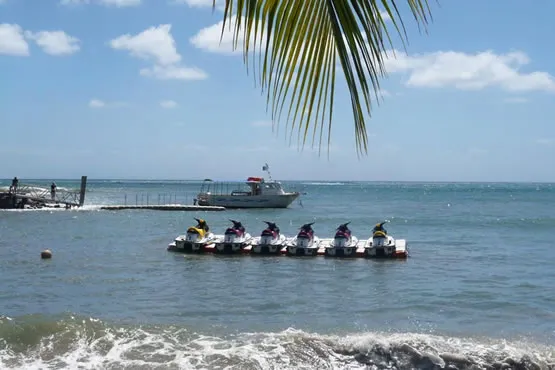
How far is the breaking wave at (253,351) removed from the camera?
43.1 ft

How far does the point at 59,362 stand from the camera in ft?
43.5

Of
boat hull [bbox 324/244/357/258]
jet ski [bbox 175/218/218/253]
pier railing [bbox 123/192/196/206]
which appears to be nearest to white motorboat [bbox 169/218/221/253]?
jet ski [bbox 175/218/218/253]

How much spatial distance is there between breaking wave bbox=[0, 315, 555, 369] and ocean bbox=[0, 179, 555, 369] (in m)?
0.03

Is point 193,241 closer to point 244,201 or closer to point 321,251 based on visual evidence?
point 321,251

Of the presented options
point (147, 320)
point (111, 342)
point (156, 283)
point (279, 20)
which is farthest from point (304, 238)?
point (279, 20)

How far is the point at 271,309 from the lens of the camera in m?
18.0

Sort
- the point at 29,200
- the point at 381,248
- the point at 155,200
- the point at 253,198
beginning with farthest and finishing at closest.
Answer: the point at 155,200 → the point at 253,198 → the point at 29,200 → the point at 381,248

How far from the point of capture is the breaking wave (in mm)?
13125

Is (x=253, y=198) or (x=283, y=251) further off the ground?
(x=253, y=198)

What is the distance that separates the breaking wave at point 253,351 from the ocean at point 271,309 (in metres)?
0.03

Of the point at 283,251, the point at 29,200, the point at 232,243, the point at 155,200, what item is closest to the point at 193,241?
the point at 232,243

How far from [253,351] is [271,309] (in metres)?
4.32

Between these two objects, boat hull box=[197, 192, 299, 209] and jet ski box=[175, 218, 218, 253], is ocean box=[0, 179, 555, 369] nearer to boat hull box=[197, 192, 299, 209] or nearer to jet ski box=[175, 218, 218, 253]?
jet ski box=[175, 218, 218, 253]

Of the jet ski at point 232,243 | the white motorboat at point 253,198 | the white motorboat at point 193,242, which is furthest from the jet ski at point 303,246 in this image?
the white motorboat at point 253,198
